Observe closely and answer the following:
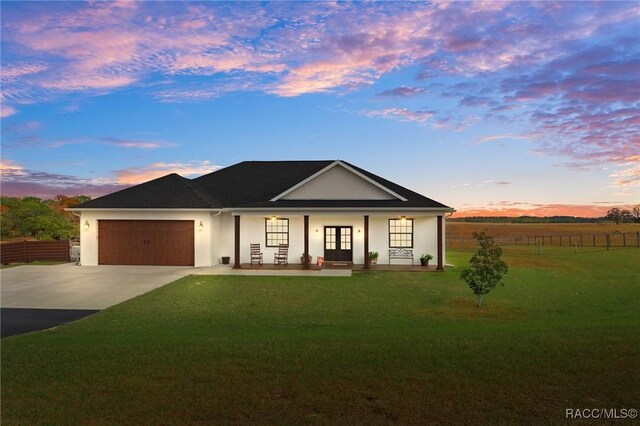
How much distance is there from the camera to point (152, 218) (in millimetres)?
22562

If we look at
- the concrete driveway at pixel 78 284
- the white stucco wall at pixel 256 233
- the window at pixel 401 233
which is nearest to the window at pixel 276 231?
the white stucco wall at pixel 256 233

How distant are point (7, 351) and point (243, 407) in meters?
5.43

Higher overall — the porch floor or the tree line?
the tree line

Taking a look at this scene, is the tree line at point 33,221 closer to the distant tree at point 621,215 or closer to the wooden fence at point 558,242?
the wooden fence at point 558,242

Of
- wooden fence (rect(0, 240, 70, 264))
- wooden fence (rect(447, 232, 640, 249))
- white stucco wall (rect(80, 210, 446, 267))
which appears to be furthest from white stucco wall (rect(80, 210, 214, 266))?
wooden fence (rect(447, 232, 640, 249))

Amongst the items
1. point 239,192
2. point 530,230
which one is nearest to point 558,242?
point 530,230

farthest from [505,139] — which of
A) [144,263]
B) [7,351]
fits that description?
[7,351]

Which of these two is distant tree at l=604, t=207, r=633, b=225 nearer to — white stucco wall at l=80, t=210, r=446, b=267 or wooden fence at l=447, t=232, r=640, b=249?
wooden fence at l=447, t=232, r=640, b=249

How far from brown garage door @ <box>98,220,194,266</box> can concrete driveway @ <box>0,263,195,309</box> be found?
741 mm

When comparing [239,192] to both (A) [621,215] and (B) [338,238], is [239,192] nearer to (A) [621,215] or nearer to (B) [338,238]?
(B) [338,238]

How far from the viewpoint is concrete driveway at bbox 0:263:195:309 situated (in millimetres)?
13500

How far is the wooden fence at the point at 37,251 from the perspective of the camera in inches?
979

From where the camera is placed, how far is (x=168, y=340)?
8141 millimetres

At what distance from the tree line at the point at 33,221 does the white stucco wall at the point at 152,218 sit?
12590 millimetres
